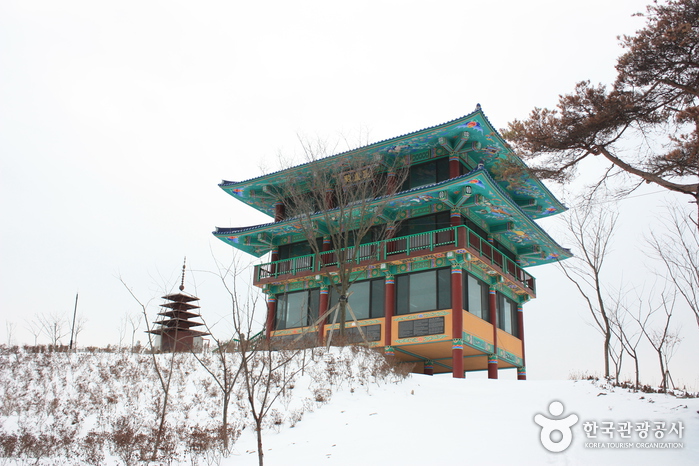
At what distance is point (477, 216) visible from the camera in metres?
26.6

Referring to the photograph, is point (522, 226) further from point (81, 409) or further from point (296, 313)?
point (81, 409)

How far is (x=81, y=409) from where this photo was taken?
A: 1672 cm

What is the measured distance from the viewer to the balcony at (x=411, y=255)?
2416 centimetres

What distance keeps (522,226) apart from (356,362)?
1227cm

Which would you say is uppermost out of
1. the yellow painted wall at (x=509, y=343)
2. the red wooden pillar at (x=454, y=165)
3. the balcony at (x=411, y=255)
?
the red wooden pillar at (x=454, y=165)

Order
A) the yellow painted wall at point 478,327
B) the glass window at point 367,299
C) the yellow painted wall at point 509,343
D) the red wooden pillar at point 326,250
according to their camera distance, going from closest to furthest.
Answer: the yellow painted wall at point 478,327
the glass window at point 367,299
the yellow painted wall at point 509,343
the red wooden pillar at point 326,250

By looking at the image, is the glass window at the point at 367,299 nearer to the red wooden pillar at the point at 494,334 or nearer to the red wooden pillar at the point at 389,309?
the red wooden pillar at the point at 389,309

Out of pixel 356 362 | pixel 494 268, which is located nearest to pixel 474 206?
pixel 494 268

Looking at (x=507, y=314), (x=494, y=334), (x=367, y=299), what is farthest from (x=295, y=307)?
(x=507, y=314)

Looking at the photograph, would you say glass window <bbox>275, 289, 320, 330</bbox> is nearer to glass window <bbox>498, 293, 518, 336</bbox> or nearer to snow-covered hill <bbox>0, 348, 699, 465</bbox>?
snow-covered hill <bbox>0, 348, 699, 465</bbox>

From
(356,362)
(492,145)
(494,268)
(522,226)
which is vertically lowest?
(356,362)

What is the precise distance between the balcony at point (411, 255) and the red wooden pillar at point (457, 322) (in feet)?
4.05

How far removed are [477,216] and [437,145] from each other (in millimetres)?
3752

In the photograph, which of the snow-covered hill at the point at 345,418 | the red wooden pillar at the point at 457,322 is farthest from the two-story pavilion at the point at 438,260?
the snow-covered hill at the point at 345,418
